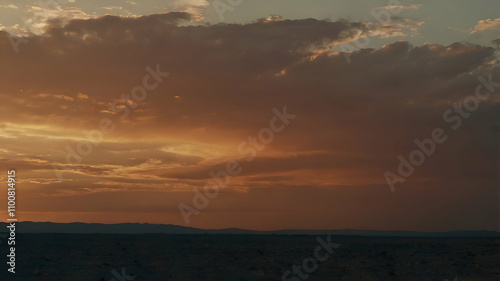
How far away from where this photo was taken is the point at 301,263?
1726 inches

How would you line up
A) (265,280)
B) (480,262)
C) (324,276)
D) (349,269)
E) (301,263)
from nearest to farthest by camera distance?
(265,280), (324,276), (349,269), (301,263), (480,262)

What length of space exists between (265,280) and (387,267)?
13.2m

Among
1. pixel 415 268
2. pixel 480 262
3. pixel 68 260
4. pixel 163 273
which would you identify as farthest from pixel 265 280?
pixel 480 262

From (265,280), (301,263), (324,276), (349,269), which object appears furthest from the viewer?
(301,263)

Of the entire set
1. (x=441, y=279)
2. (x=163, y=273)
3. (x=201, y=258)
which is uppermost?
(x=201, y=258)

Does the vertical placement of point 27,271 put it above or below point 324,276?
above

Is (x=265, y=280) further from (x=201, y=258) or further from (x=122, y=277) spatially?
(x=201, y=258)

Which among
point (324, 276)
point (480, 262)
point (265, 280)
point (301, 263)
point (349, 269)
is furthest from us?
point (480, 262)

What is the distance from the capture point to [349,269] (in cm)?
4000

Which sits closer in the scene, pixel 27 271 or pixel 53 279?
pixel 53 279

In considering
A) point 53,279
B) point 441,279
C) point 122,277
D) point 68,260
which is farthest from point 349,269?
point 68,260

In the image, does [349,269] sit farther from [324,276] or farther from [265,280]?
[265,280]

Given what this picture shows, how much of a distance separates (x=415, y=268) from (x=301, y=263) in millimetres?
8389

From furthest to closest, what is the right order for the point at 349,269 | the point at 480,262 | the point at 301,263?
the point at 480,262, the point at 301,263, the point at 349,269
